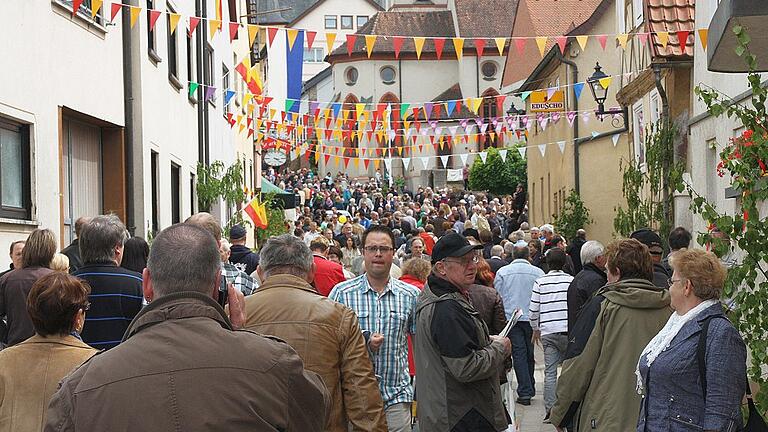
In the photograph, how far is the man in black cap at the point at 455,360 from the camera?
20.7ft

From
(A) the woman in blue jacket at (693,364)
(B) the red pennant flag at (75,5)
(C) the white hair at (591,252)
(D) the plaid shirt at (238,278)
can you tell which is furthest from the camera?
(B) the red pennant flag at (75,5)

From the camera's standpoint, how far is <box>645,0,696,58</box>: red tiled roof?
16766 millimetres

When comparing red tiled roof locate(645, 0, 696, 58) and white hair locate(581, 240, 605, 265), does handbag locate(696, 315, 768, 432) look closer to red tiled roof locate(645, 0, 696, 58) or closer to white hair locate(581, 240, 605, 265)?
white hair locate(581, 240, 605, 265)

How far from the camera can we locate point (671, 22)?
17.0 metres

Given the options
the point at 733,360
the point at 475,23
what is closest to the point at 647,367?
the point at 733,360

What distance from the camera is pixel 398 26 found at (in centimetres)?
9062

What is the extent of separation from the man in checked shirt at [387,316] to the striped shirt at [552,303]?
441 cm

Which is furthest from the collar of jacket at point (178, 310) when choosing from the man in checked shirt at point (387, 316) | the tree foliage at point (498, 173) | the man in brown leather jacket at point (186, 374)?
the tree foliage at point (498, 173)

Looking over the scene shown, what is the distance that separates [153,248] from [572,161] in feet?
93.4

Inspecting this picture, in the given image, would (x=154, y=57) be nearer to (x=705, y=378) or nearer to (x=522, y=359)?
(x=522, y=359)

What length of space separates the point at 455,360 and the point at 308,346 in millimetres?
1125

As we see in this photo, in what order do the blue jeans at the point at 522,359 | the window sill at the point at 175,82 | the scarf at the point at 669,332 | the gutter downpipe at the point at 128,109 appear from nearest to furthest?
the scarf at the point at 669,332 → the blue jeans at the point at 522,359 → the gutter downpipe at the point at 128,109 → the window sill at the point at 175,82

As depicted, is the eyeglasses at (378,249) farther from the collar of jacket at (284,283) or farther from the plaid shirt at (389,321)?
the collar of jacket at (284,283)

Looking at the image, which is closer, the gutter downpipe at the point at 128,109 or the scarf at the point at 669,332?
the scarf at the point at 669,332
